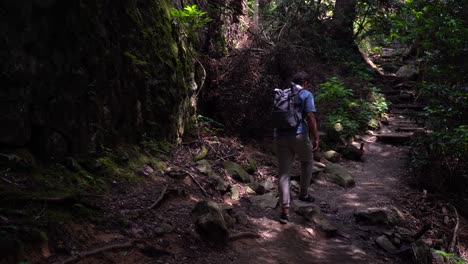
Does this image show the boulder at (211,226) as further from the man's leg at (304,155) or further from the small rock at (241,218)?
the man's leg at (304,155)

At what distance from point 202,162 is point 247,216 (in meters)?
1.60

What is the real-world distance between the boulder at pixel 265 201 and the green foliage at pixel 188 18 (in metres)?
4.13

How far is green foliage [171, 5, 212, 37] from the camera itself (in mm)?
7803

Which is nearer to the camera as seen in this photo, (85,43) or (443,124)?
(85,43)

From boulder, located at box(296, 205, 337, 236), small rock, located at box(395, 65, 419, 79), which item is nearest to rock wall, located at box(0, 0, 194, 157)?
boulder, located at box(296, 205, 337, 236)

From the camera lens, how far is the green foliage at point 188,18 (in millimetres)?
7803

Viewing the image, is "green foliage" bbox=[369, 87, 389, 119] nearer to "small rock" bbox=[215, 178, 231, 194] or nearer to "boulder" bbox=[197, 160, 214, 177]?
"boulder" bbox=[197, 160, 214, 177]

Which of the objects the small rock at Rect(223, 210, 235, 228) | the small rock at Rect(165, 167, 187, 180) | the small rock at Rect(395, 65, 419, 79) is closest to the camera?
the small rock at Rect(223, 210, 235, 228)

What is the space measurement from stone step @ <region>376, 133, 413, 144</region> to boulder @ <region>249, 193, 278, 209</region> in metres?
6.72

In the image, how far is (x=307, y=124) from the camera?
19.6ft

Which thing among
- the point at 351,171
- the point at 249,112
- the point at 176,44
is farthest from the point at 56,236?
the point at 351,171

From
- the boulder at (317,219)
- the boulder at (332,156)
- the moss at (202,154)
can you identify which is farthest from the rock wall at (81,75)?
the boulder at (332,156)

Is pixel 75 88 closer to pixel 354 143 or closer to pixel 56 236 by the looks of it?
pixel 56 236

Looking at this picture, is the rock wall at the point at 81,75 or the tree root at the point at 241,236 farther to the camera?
the tree root at the point at 241,236
